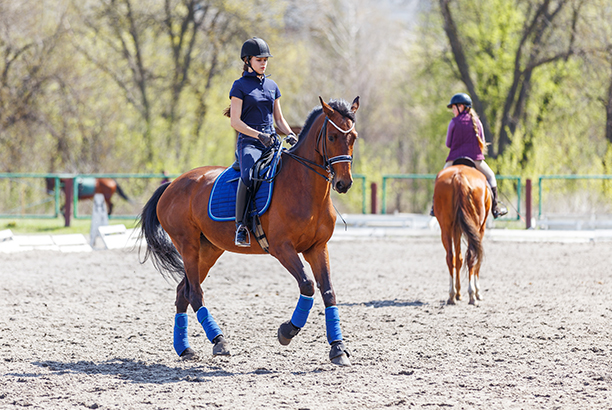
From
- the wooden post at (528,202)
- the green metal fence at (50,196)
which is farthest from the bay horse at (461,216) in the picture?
the green metal fence at (50,196)

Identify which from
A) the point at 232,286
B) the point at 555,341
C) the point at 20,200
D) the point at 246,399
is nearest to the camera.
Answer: the point at 246,399

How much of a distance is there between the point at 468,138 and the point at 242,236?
4611 mm

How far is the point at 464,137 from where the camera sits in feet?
30.2

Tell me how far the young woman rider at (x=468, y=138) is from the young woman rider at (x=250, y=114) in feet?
13.2

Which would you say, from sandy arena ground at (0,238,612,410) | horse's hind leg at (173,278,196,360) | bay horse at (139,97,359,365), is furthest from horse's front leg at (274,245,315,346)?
horse's hind leg at (173,278,196,360)

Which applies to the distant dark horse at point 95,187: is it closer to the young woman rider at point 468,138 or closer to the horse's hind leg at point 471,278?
the young woman rider at point 468,138

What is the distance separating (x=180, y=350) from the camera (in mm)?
5578

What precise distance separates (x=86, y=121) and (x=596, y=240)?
59.7 feet

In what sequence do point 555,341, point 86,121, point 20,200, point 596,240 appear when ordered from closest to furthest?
point 555,341 → point 596,240 → point 20,200 → point 86,121

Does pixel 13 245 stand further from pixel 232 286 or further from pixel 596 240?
pixel 596 240

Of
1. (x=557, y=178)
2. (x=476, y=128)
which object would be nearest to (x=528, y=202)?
(x=557, y=178)

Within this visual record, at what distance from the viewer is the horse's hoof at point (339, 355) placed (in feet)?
17.2

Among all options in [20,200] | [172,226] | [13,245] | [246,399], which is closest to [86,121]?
[20,200]

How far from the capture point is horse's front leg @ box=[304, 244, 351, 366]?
17.2 ft
